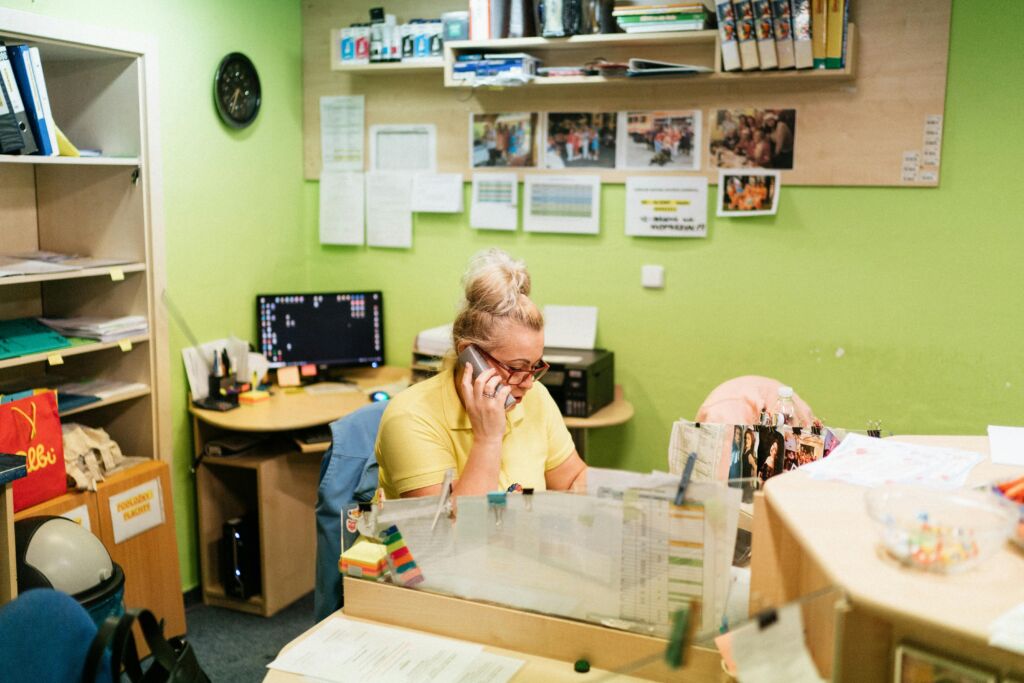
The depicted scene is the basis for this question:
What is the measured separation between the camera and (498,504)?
64.9 inches

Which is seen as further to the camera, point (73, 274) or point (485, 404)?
point (73, 274)

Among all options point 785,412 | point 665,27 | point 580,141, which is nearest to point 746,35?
point 665,27

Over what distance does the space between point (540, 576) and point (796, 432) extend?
2.33ft

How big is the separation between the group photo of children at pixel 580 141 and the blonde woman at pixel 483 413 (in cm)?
161

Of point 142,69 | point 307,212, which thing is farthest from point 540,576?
point 307,212

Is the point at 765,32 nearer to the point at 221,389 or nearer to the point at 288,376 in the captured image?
the point at 288,376

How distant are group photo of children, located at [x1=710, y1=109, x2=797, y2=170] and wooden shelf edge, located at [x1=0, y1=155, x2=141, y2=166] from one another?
2127mm

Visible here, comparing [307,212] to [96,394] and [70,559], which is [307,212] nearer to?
[96,394]

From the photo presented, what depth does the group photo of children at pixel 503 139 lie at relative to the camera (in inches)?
154

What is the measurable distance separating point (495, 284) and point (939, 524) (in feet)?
4.15

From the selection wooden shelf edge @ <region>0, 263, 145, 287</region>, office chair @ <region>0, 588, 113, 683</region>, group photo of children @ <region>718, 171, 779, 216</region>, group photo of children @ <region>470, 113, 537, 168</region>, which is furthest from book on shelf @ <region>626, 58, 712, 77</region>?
office chair @ <region>0, 588, 113, 683</region>

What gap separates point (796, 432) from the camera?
2.01 meters

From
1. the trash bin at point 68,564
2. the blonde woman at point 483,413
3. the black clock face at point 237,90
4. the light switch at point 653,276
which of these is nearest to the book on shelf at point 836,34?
the light switch at point 653,276

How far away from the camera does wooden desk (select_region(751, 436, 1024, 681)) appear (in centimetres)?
103
